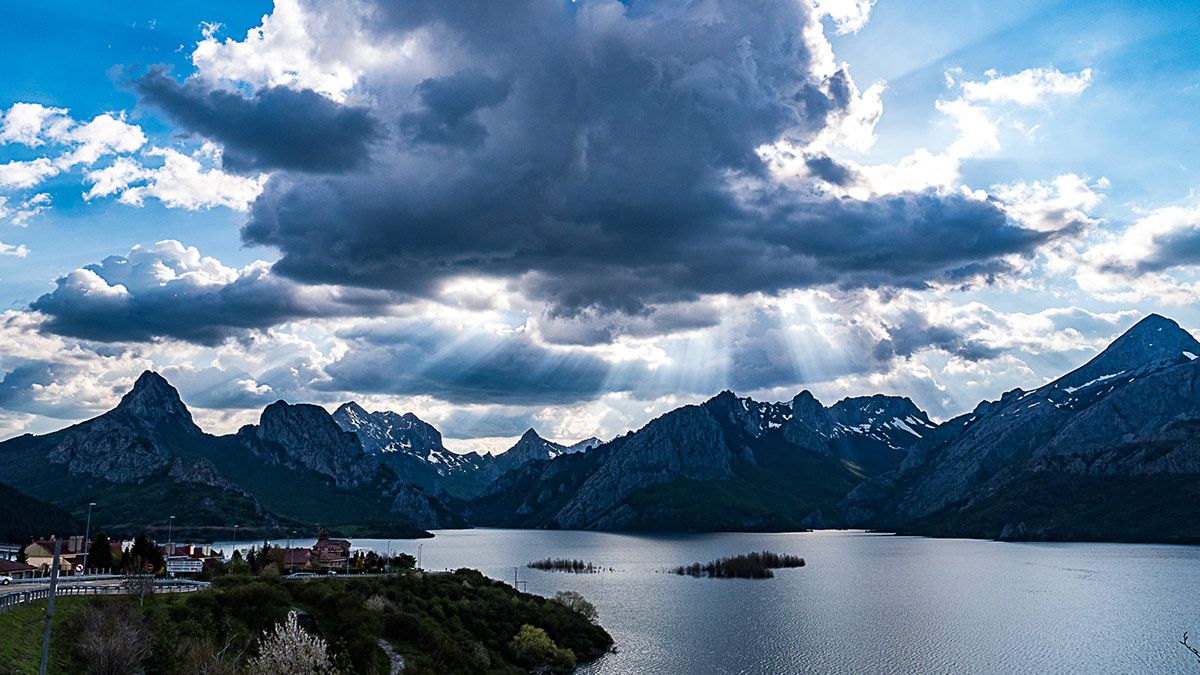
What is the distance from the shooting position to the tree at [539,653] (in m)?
105

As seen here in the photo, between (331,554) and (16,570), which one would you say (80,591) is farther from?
(331,554)

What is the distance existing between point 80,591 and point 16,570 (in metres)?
42.5

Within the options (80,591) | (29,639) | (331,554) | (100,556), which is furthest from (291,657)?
(331,554)

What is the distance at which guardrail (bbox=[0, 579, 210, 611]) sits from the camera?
66500 millimetres

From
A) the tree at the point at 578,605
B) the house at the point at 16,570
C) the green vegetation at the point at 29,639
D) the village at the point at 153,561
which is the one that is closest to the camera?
the green vegetation at the point at 29,639

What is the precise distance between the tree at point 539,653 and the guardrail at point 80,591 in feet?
128

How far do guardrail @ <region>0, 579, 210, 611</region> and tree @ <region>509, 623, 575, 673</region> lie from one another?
38.9 metres

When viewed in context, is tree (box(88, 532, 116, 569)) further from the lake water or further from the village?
the lake water

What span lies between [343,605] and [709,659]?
49.6m

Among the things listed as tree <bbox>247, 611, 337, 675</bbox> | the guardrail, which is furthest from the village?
tree <bbox>247, 611, 337, 675</bbox>

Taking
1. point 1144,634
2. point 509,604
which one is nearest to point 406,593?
point 509,604

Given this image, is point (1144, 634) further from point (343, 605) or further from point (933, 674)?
point (343, 605)

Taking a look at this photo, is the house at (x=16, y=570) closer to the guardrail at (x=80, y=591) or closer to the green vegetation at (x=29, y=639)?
the guardrail at (x=80, y=591)

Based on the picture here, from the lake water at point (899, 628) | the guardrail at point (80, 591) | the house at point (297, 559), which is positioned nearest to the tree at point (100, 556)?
the house at point (297, 559)
